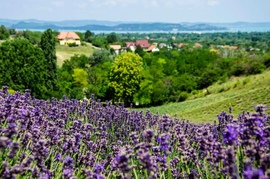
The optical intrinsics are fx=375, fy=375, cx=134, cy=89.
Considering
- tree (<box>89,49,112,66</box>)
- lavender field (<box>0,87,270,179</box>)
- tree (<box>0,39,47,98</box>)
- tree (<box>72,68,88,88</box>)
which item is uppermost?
lavender field (<box>0,87,270,179</box>)

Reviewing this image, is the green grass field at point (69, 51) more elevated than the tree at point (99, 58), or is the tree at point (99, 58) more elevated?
the tree at point (99, 58)

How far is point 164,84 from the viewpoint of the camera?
2051 inches

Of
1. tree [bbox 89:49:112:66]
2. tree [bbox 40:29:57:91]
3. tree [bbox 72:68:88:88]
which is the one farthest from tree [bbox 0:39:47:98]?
tree [bbox 89:49:112:66]

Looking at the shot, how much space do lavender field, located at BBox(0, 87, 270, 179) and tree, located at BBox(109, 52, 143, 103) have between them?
3767 centimetres

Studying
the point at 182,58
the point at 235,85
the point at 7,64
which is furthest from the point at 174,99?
the point at 7,64

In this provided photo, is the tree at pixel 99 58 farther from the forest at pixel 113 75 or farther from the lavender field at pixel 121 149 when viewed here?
the lavender field at pixel 121 149

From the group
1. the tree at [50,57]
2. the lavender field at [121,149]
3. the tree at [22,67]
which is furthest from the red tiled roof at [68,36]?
the lavender field at [121,149]

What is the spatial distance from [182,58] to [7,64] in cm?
4331

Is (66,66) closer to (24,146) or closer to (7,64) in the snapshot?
(7,64)

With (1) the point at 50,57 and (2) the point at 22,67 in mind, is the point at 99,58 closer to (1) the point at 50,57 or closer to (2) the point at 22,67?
(1) the point at 50,57

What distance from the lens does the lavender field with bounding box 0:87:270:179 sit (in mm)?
2420

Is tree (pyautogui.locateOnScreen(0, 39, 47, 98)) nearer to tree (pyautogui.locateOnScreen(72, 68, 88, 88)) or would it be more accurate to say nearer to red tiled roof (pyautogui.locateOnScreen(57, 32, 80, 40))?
tree (pyautogui.locateOnScreen(72, 68, 88, 88))

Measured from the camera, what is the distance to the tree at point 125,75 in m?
46.0

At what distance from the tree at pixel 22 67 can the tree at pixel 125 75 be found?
12.0 metres
